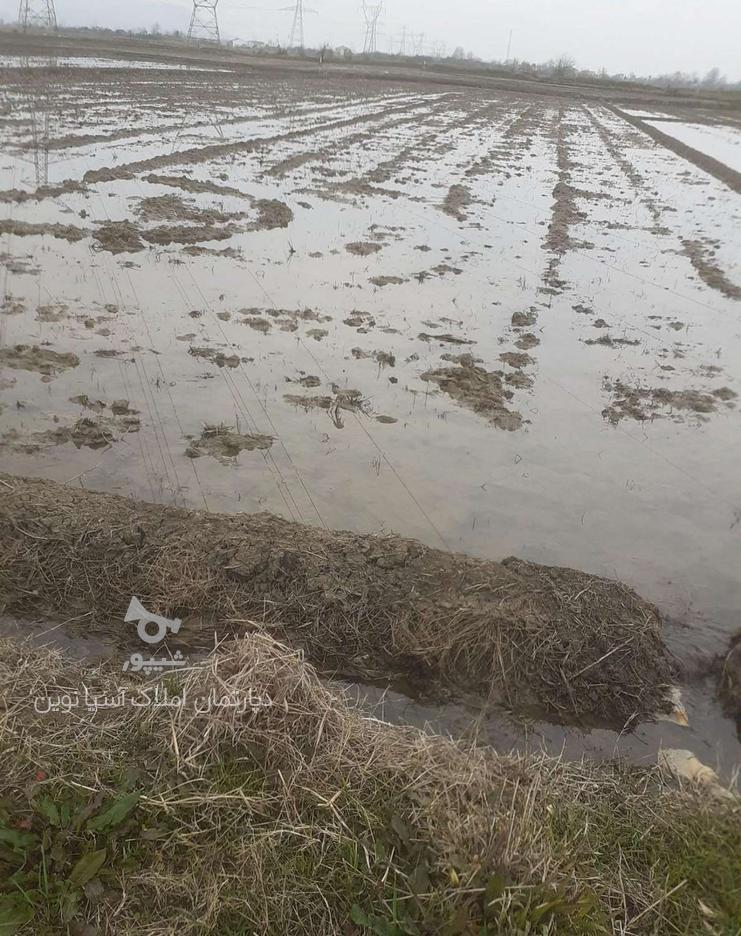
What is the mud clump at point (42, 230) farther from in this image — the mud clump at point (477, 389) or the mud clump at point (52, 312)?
the mud clump at point (477, 389)

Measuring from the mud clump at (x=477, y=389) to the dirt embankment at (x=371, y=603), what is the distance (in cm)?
288

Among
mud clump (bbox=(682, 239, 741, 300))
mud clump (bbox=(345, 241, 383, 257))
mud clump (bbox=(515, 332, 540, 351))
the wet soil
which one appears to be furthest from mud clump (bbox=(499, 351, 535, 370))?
mud clump (bbox=(682, 239, 741, 300))

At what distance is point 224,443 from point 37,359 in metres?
2.67

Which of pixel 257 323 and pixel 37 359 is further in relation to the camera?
pixel 257 323

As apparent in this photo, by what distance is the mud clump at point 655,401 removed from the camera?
777 centimetres


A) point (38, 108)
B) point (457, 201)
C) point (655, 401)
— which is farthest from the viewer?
point (38, 108)

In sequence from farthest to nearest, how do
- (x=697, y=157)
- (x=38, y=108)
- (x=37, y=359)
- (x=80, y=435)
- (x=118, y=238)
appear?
(x=697, y=157), (x=38, y=108), (x=118, y=238), (x=37, y=359), (x=80, y=435)

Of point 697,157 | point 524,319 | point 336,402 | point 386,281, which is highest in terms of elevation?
point 697,157

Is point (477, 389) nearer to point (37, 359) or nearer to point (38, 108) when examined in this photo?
point (37, 359)

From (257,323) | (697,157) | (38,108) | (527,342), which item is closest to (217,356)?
(257,323)

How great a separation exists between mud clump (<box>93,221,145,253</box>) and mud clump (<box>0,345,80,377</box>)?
3.78 metres

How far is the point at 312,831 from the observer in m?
2.95

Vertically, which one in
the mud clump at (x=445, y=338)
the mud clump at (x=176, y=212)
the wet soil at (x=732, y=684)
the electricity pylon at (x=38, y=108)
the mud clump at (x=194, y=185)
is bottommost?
the wet soil at (x=732, y=684)

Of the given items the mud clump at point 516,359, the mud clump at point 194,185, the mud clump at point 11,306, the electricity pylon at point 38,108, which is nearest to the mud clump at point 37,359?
the mud clump at point 11,306
